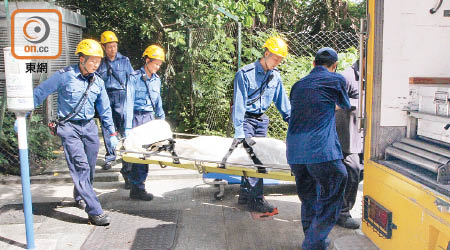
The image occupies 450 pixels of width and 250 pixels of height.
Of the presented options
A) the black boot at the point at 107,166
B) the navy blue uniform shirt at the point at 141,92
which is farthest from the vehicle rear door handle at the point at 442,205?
the black boot at the point at 107,166

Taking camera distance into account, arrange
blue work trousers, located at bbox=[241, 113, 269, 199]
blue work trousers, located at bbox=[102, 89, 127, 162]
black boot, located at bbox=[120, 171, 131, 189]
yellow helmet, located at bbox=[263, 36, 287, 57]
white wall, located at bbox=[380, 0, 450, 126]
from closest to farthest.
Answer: white wall, located at bbox=[380, 0, 450, 126], yellow helmet, located at bbox=[263, 36, 287, 57], blue work trousers, located at bbox=[241, 113, 269, 199], black boot, located at bbox=[120, 171, 131, 189], blue work trousers, located at bbox=[102, 89, 127, 162]

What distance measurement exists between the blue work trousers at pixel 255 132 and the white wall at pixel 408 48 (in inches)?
81.6

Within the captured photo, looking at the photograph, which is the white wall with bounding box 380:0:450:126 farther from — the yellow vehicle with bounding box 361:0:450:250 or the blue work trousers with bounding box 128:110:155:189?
the blue work trousers with bounding box 128:110:155:189

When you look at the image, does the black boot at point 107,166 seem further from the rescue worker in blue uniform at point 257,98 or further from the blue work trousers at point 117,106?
the rescue worker in blue uniform at point 257,98

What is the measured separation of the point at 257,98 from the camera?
15.8ft

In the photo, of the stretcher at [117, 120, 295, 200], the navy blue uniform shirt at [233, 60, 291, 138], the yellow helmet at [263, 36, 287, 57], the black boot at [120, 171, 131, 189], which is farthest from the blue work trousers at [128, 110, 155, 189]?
the yellow helmet at [263, 36, 287, 57]

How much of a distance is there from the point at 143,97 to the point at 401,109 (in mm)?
3452

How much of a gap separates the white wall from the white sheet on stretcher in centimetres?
151

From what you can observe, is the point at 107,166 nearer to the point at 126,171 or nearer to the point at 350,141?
the point at 126,171

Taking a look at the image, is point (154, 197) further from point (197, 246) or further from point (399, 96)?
point (399, 96)

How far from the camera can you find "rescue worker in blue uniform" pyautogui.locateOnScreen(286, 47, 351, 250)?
3.43 metres

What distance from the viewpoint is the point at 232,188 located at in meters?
5.96

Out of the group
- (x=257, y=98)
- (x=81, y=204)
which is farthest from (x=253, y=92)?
(x=81, y=204)

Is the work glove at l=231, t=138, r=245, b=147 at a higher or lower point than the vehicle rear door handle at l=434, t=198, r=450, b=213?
higher
